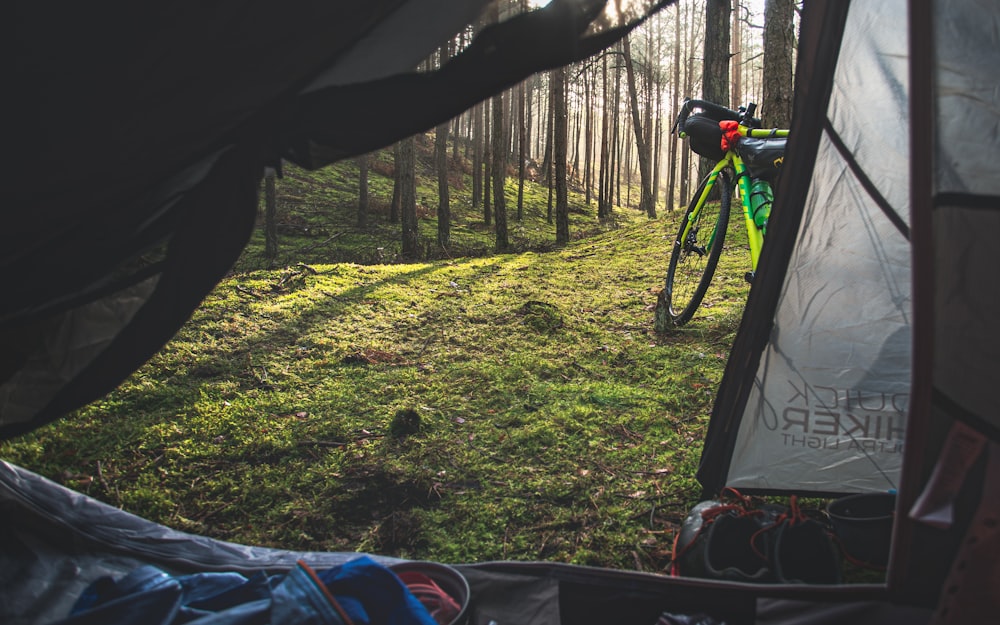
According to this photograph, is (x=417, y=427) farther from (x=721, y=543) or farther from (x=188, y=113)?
(x=188, y=113)

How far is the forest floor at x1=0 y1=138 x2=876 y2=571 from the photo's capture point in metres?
2.51

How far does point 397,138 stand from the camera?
1674mm

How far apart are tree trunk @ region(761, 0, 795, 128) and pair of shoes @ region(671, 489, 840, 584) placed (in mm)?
7270

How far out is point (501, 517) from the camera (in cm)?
257

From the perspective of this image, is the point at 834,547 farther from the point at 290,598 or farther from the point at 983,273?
the point at 290,598

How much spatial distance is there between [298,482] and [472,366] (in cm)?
184

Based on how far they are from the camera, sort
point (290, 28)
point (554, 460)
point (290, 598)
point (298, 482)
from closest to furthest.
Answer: point (290, 28) → point (290, 598) → point (298, 482) → point (554, 460)

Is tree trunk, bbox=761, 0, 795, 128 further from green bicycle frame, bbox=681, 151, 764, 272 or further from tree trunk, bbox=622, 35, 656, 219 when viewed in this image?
tree trunk, bbox=622, 35, 656, 219

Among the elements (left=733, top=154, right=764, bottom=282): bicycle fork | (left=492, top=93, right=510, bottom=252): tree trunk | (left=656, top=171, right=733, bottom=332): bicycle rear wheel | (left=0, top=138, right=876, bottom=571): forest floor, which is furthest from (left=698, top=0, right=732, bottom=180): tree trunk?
(left=733, top=154, right=764, bottom=282): bicycle fork

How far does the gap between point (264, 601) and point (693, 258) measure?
4771 millimetres

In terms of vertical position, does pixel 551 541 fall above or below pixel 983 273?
below

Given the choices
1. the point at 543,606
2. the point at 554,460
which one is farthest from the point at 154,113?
the point at 554,460

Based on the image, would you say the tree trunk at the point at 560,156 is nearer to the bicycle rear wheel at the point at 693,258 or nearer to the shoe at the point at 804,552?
the bicycle rear wheel at the point at 693,258

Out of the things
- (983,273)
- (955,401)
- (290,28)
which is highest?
(290,28)
